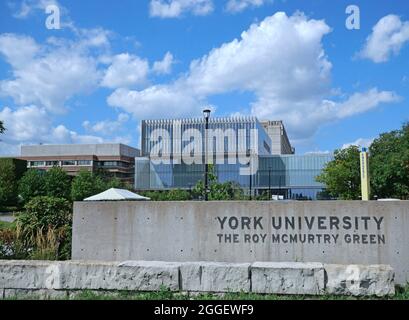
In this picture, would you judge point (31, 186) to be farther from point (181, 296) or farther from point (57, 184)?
point (181, 296)

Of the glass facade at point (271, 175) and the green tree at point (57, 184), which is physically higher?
the glass facade at point (271, 175)

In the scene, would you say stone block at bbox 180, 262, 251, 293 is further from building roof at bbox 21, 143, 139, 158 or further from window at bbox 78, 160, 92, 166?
window at bbox 78, 160, 92, 166

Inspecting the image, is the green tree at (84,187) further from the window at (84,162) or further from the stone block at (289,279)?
the stone block at (289,279)

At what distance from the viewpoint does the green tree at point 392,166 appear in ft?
121

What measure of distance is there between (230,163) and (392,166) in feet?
200

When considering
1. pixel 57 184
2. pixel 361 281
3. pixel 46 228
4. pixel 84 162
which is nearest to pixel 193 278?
pixel 361 281

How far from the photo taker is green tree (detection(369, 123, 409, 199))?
121ft

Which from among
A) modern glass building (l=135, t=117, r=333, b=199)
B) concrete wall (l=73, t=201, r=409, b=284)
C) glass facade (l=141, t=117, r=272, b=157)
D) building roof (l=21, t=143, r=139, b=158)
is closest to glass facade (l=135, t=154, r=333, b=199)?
modern glass building (l=135, t=117, r=333, b=199)

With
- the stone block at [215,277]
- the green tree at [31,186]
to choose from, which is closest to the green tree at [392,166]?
the stone block at [215,277]

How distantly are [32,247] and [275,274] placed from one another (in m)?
5.57

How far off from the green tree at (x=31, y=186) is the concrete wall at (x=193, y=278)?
206 feet

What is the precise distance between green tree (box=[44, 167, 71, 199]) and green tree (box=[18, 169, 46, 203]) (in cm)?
83
